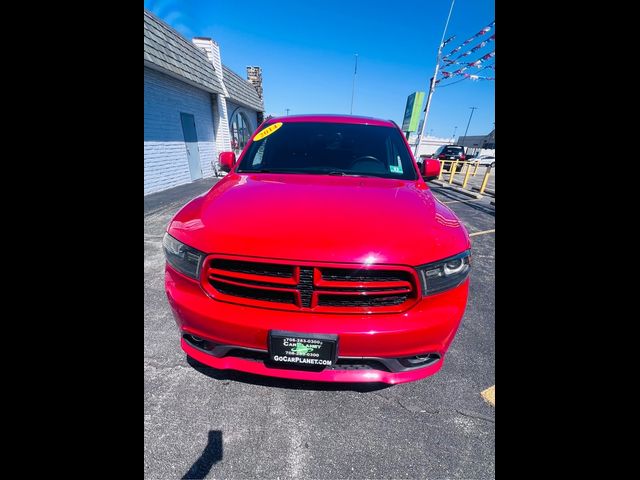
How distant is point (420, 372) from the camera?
52.0 inches

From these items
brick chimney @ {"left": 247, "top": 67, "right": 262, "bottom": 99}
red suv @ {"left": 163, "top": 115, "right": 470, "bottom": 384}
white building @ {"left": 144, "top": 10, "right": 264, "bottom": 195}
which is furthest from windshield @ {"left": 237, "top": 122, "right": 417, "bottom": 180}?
brick chimney @ {"left": 247, "top": 67, "right": 262, "bottom": 99}

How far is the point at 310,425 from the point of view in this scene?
1412mm

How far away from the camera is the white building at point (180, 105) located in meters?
6.31

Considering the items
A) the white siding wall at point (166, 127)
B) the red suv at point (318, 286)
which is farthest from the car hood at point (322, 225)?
the white siding wall at point (166, 127)

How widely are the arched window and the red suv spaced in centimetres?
1214

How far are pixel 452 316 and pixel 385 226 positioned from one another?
0.59m

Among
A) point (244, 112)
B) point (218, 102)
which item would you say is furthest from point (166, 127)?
point (244, 112)

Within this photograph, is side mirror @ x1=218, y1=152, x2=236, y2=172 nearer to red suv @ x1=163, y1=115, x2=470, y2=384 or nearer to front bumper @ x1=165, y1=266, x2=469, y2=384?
red suv @ x1=163, y1=115, x2=470, y2=384

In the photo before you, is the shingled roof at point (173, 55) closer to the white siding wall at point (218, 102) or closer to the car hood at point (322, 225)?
the white siding wall at point (218, 102)

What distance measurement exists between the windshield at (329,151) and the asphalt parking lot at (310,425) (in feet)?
5.45
